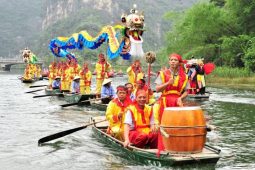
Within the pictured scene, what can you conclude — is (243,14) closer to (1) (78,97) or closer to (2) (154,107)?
(1) (78,97)

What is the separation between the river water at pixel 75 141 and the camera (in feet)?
35.7

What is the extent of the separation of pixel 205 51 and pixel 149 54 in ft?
117

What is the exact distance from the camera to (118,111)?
11703 millimetres

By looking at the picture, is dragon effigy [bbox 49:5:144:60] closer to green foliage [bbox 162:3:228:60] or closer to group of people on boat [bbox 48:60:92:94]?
group of people on boat [bbox 48:60:92:94]

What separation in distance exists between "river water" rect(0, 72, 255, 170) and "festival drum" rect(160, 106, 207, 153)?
44cm

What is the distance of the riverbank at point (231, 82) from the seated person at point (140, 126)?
2654 centimetres

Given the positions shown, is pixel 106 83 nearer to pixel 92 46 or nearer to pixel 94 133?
pixel 92 46

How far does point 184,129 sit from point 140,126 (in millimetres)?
1365

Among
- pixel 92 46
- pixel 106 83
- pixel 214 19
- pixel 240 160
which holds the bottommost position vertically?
pixel 240 160

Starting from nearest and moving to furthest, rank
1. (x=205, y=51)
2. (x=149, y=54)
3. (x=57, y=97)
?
(x=149, y=54) → (x=57, y=97) → (x=205, y=51)

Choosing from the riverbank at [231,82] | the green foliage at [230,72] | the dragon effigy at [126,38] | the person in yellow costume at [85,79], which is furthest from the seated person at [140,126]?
the green foliage at [230,72]

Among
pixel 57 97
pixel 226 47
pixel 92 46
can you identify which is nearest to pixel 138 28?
pixel 92 46

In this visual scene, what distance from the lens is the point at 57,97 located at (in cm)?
2839

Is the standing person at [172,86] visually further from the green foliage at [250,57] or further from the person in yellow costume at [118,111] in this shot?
the green foliage at [250,57]
